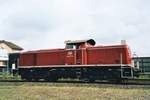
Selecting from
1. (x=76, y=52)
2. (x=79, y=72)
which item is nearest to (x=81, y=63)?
(x=79, y=72)

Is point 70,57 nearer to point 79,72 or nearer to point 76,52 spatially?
point 76,52

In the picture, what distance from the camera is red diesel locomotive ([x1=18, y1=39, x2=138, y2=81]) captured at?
26.0 meters

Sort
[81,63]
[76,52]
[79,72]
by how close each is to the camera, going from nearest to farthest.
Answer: [79,72] → [81,63] → [76,52]

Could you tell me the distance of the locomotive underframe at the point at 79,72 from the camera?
2541 centimetres

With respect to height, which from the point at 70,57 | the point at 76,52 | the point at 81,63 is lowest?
the point at 81,63

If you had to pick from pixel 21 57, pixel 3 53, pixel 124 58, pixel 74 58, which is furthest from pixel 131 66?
pixel 3 53

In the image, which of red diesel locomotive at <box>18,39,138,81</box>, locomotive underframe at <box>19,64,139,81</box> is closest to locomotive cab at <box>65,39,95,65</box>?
red diesel locomotive at <box>18,39,138,81</box>

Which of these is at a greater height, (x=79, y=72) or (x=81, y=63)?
(x=81, y=63)

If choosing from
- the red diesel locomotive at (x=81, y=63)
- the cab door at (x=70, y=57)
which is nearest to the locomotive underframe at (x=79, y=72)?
the red diesel locomotive at (x=81, y=63)

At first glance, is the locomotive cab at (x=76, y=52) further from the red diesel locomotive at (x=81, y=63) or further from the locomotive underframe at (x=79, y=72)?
the locomotive underframe at (x=79, y=72)

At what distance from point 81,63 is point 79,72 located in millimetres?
904

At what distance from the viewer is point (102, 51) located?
89.9ft

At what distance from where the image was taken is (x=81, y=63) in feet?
91.0

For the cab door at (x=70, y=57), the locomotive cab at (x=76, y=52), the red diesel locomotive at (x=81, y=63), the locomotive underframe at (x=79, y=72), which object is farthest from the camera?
the cab door at (x=70, y=57)
